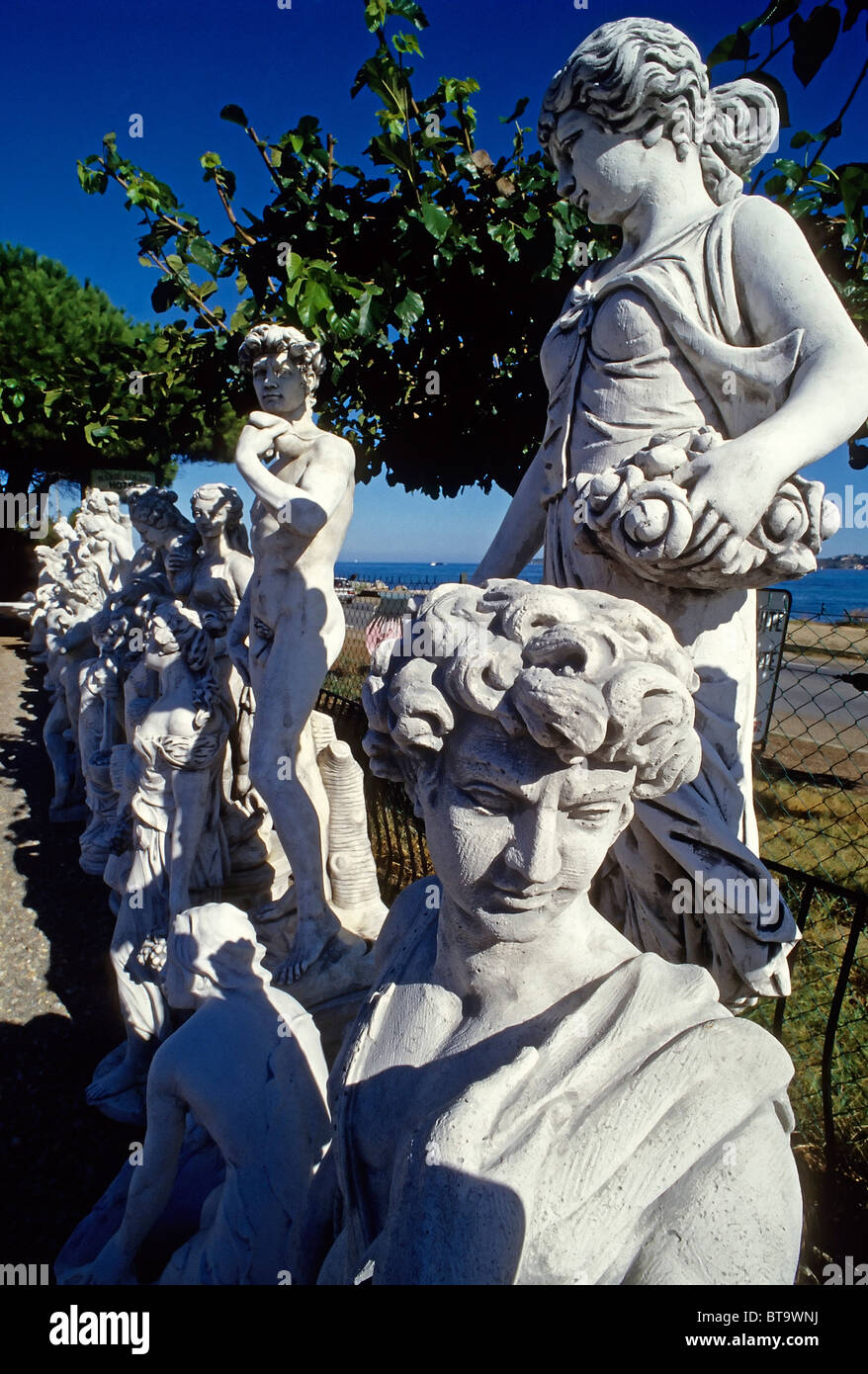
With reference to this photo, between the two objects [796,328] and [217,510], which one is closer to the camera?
[796,328]

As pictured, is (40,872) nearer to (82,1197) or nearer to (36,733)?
(82,1197)

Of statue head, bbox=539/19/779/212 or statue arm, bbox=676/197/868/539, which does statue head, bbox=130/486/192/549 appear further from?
statue arm, bbox=676/197/868/539

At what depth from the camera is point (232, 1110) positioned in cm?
220

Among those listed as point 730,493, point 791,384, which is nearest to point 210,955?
point 730,493

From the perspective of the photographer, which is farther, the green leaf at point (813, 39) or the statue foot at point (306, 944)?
the statue foot at point (306, 944)

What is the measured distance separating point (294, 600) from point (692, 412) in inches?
89.5

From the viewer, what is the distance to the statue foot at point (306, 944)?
3.42 metres

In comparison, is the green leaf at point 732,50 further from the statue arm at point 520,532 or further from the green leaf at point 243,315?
the green leaf at point 243,315

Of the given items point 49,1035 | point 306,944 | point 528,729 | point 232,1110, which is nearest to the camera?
point 528,729

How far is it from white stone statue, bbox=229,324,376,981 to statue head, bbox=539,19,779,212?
6.48 ft

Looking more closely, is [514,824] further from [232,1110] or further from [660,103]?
[660,103]

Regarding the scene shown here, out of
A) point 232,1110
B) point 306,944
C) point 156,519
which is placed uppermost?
point 156,519

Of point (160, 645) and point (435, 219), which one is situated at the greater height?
point (435, 219)

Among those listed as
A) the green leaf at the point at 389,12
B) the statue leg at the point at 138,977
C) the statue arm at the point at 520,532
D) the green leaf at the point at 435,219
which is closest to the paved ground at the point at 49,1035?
the statue leg at the point at 138,977
